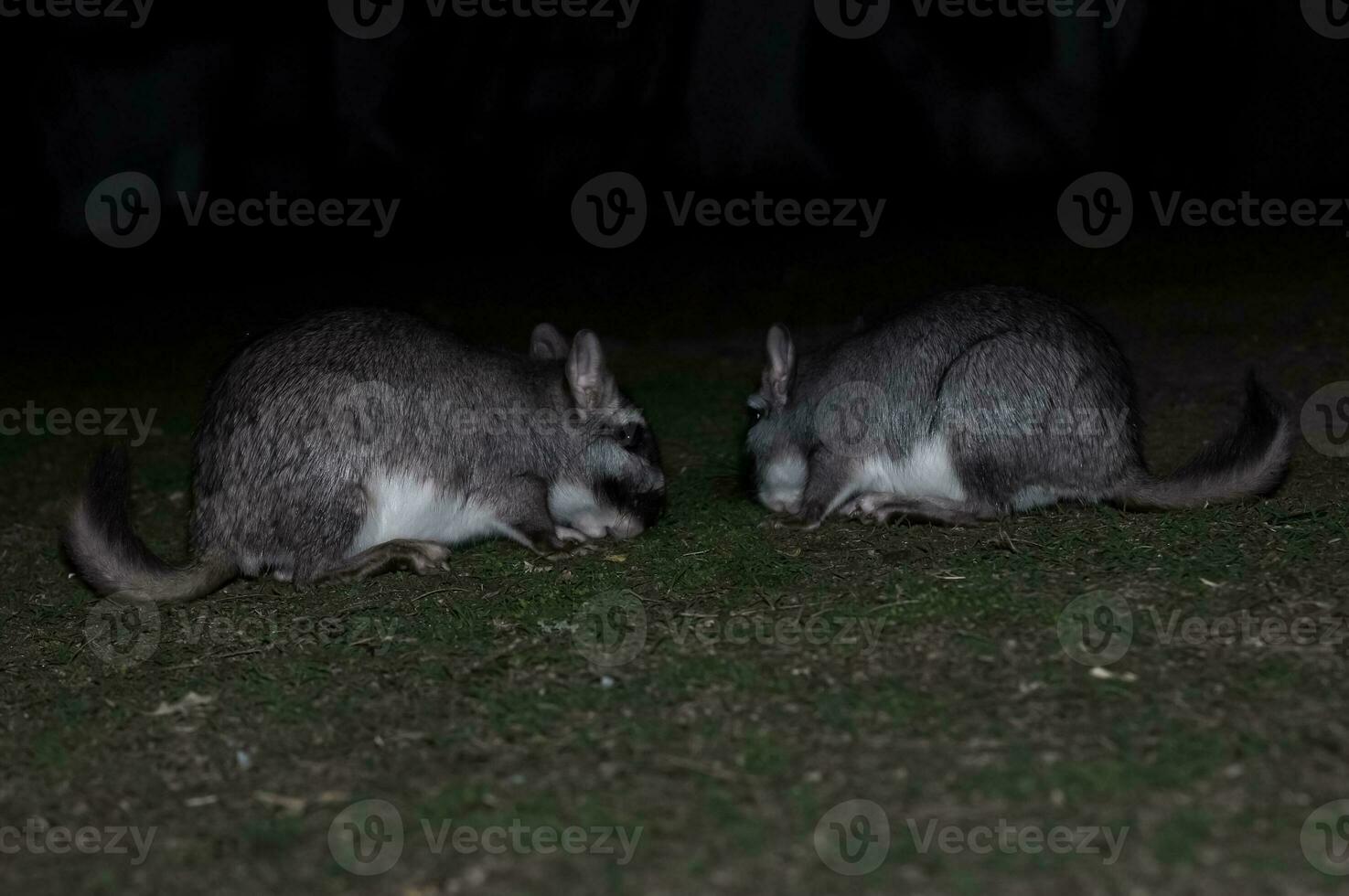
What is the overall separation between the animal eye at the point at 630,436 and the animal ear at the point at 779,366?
28.1 inches

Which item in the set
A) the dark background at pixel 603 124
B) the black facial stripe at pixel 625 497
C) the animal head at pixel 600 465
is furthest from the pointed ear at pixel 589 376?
the dark background at pixel 603 124

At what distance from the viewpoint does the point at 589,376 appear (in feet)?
20.2

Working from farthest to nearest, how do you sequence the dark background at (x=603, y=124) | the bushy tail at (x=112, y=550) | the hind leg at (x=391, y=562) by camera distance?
the dark background at (x=603, y=124)
the hind leg at (x=391, y=562)
the bushy tail at (x=112, y=550)

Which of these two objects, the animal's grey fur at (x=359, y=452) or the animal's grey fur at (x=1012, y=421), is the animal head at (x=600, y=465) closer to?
the animal's grey fur at (x=359, y=452)

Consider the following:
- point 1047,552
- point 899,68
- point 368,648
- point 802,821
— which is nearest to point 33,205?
point 899,68

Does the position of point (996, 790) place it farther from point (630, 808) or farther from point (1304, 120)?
point (1304, 120)

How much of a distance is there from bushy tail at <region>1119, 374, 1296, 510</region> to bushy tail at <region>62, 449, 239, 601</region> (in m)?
4.04

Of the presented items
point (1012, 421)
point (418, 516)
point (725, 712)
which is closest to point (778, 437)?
point (1012, 421)

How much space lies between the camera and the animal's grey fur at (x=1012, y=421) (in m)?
5.62

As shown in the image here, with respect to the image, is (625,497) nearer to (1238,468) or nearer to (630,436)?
(630,436)

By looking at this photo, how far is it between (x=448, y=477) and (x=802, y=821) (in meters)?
2.89

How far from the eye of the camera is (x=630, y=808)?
3.53 metres

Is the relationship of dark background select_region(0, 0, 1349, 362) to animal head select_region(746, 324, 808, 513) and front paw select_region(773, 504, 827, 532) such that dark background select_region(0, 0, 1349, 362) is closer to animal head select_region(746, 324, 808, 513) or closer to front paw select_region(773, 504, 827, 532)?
animal head select_region(746, 324, 808, 513)

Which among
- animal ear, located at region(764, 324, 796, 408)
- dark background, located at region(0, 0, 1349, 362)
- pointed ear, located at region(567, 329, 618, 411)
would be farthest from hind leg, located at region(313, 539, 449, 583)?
dark background, located at region(0, 0, 1349, 362)
